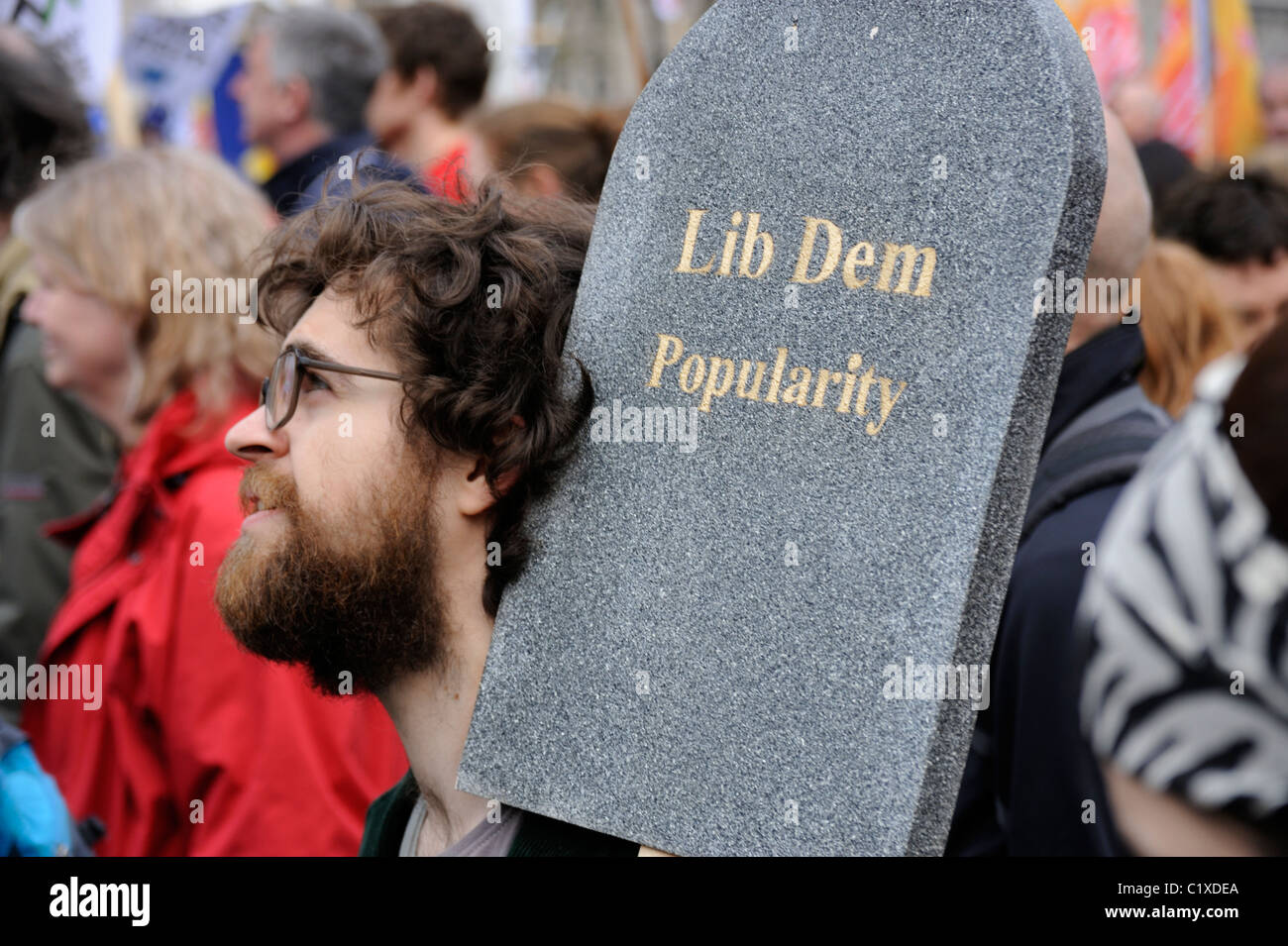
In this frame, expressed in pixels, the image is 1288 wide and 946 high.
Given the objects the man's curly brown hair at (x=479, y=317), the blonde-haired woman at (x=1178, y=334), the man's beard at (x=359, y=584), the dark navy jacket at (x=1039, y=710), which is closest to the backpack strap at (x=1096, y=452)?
the dark navy jacket at (x=1039, y=710)

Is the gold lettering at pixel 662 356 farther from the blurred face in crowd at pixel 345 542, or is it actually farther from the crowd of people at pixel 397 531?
the blurred face in crowd at pixel 345 542

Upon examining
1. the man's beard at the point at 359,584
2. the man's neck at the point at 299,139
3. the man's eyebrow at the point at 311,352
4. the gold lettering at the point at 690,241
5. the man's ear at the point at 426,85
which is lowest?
the man's beard at the point at 359,584

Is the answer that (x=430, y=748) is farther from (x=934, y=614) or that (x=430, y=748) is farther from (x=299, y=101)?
(x=299, y=101)

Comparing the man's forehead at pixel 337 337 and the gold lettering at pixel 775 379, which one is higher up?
the gold lettering at pixel 775 379

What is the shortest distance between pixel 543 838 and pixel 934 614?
0.73 m

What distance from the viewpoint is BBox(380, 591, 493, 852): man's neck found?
94.1 inches

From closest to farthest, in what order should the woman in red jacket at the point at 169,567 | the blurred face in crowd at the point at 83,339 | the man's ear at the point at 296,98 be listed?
the woman in red jacket at the point at 169,567 < the blurred face in crowd at the point at 83,339 < the man's ear at the point at 296,98

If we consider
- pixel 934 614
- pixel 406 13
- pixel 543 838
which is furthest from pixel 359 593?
pixel 406 13

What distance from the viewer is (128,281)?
11.9 ft

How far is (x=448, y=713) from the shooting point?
2.41 meters

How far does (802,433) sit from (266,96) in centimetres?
417

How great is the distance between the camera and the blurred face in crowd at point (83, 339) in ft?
12.1

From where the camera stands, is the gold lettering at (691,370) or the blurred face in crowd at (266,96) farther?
the blurred face in crowd at (266,96)

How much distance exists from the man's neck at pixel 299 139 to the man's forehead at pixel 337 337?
312cm
